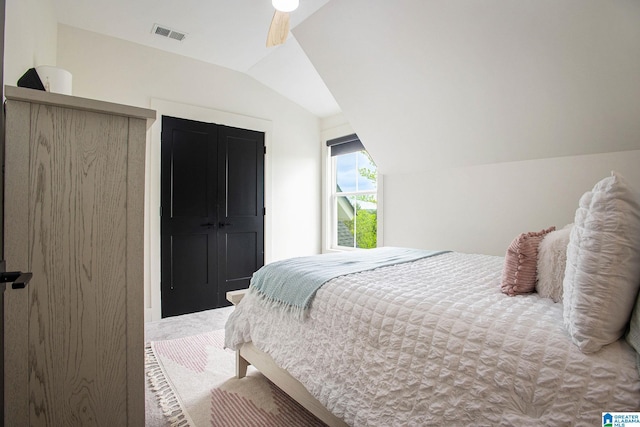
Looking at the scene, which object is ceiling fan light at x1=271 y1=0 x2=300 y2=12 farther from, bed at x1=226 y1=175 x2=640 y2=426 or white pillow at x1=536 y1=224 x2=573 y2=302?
white pillow at x1=536 y1=224 x2=573 y2=302

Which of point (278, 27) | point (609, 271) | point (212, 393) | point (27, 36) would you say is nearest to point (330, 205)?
point (278, 27)

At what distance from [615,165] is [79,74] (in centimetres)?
425

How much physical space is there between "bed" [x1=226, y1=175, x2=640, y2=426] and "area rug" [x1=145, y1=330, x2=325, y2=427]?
18cm

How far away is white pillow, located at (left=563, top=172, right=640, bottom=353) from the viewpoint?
857 mm

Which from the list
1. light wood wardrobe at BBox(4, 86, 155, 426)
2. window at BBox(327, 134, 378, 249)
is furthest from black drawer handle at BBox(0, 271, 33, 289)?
window at BBox(327, 134, 378, 249)

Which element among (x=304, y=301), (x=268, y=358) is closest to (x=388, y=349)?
(x=304, y=301)

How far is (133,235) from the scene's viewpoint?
2.99 feet

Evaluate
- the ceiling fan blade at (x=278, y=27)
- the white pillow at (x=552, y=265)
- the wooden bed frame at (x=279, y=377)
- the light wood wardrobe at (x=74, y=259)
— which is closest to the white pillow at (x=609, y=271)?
the white pillow at (x=552, y=265)

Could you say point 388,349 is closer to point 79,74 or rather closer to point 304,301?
point 304,301

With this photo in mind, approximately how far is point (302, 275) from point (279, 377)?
56 centimetres

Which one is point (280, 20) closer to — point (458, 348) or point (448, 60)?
point (448, 60)

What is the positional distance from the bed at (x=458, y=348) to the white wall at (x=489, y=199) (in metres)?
1.12

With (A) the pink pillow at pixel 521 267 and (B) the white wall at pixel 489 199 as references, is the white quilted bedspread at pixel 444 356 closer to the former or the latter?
(A) the pink pillow at pixel 521 267

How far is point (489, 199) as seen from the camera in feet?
9.18
